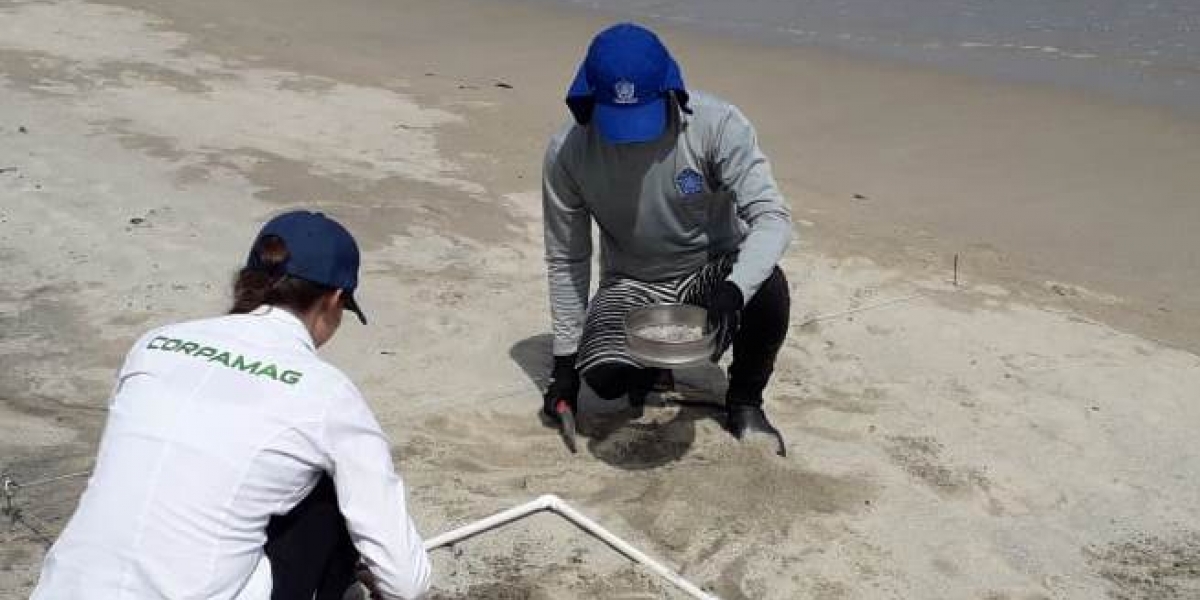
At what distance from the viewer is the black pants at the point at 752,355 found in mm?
3973

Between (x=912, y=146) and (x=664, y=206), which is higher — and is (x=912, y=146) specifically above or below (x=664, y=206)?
below

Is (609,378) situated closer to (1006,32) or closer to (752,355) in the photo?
(752,355)

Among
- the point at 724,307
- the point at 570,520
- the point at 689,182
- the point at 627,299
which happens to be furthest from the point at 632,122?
the point at 570,520

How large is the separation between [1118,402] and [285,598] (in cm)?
309

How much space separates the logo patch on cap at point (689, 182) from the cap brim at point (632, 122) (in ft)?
0.88

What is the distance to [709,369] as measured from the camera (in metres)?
4.74

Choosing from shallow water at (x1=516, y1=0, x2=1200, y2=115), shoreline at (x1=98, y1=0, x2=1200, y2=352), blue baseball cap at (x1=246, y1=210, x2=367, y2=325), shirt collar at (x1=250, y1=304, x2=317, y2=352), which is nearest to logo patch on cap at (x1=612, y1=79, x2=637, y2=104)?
blue baseball cap at (x1=246, y1=210, x2=367, y2=325)

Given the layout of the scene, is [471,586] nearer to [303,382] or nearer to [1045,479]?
[303,382]

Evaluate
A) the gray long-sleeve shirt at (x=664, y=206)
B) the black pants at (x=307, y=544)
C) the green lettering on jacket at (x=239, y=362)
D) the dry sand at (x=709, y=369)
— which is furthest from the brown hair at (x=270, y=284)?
the gray long-sleeve shirt at (x=664, y=206)

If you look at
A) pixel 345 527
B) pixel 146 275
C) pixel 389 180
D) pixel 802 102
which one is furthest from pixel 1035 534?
pixel 802 102

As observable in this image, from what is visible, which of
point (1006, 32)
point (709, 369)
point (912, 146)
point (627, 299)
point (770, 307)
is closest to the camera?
point (770, 307)

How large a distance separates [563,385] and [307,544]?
5.91ft

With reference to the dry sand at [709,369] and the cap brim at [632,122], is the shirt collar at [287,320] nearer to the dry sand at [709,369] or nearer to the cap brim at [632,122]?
the dry sand at [709,369]

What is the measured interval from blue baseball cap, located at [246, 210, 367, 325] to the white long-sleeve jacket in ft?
0.42
